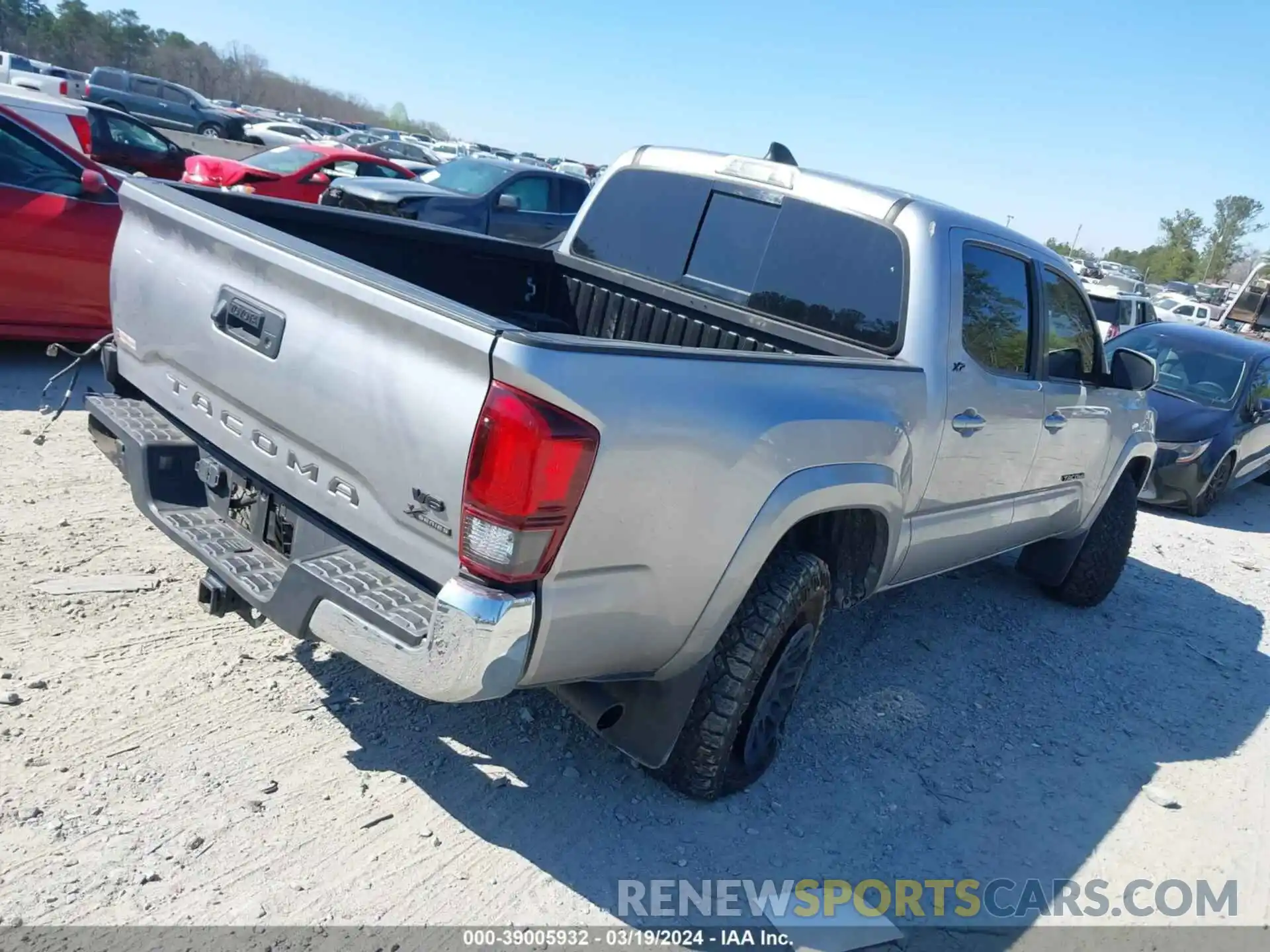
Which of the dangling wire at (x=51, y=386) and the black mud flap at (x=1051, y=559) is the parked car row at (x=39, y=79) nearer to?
the dangling wire at (x=51, y=386)

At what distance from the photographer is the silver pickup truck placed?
230cm

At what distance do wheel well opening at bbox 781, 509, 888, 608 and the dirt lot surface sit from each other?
25.2 inches

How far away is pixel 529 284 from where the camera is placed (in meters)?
4.58

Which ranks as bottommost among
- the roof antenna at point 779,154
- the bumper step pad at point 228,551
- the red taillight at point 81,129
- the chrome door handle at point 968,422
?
the bumper step pad at point 228,551

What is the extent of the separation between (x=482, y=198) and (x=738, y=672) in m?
10.2

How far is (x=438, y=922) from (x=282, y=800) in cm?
63

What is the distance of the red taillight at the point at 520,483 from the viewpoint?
2.19 m

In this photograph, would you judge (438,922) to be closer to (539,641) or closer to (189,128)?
(539,641)

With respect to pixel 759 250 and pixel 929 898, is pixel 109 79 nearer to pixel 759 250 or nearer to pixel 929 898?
pixel 759 250

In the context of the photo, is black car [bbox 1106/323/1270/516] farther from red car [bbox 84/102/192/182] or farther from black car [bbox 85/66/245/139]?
black car [bbox 85/66/245/139]


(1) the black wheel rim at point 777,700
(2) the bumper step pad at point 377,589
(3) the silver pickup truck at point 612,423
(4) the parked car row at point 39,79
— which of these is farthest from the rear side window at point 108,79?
(1) the black wheel rim at point 777,700

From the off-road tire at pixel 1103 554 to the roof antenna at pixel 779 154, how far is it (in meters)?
2.88

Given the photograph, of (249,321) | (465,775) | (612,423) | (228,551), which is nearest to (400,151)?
(249,321)

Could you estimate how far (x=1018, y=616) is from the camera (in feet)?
Answer: 18.3
